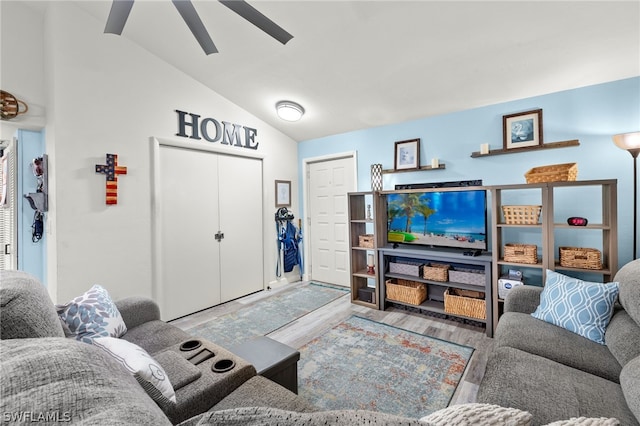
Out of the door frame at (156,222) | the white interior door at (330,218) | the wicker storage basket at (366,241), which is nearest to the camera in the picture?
the door frame at (156,222)

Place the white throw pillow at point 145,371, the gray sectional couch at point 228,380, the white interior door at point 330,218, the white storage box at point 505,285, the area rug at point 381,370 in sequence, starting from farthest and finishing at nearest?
the white interior door at point 330,218
the white storage box at point 505,285
the area rug at point 381,370
the white throw pillow at point 145,371
the gray sectional couch at point 228,380

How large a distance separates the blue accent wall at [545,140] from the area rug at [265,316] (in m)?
1.72

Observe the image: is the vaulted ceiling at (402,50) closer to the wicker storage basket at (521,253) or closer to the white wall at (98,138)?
the white wall at (98,138)

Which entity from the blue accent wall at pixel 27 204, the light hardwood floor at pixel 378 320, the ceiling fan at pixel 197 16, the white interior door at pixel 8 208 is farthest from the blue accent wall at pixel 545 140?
the white interior door at pixel 8 208

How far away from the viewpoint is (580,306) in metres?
1.78

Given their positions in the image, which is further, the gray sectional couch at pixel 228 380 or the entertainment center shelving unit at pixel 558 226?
the entertainment center shelving unit at pixel 558 226

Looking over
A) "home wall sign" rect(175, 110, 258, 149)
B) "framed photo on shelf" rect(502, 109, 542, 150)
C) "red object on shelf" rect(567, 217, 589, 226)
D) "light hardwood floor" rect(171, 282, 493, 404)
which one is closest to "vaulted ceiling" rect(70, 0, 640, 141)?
"framed photo on shelf" rect(502, 109, 542, 150)

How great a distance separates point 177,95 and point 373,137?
2.56 m

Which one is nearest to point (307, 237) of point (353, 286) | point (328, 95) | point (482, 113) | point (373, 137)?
point (353, 286)

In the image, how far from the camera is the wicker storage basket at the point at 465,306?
111 inches

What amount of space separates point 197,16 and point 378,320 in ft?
10.2

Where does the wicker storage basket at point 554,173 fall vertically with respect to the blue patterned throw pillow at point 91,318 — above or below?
above

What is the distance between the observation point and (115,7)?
1541 millimetres

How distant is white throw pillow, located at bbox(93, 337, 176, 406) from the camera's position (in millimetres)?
1075
